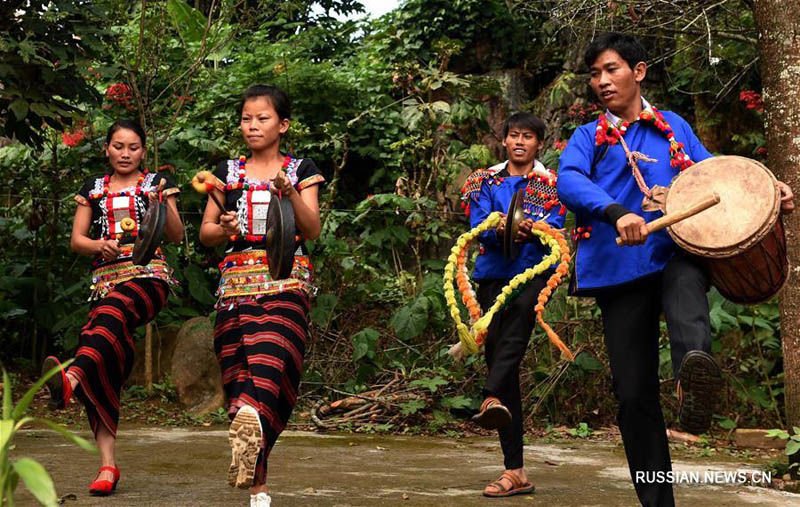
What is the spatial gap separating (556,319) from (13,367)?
15.8 feet

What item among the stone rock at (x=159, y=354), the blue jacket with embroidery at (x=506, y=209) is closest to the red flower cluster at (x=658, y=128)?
the blue jacket with embroidery at (x=506, y=209)

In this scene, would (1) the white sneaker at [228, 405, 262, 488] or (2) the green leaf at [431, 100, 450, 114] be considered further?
(2) the green leaf at [431, 100, 450, 114]

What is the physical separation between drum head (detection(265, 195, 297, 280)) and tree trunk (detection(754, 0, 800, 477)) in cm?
243

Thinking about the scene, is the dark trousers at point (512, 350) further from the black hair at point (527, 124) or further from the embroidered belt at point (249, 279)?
the embroidered belt at point (249, 279)

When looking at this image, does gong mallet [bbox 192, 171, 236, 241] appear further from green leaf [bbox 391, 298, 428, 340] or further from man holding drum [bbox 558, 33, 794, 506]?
green leaf [bbox 391, 298, 428, 340]

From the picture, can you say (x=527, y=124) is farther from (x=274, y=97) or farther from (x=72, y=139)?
Result: (x=72, y=139)

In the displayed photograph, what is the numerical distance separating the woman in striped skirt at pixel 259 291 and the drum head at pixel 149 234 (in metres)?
0.40

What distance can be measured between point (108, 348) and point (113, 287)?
321mm

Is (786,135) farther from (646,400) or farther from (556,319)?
(556,319)

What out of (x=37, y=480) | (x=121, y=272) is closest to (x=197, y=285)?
(x=121, y=272)

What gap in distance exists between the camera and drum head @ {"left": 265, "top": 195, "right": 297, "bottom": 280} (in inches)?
145

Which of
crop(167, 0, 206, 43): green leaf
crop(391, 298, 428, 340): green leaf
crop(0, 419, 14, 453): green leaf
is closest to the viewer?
crop(0, 419, 14, 453): green leaf

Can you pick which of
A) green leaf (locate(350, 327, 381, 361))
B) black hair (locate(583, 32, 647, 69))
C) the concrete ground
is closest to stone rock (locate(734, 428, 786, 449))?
the concrete ground

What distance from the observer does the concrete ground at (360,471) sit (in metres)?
4.32
